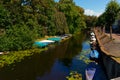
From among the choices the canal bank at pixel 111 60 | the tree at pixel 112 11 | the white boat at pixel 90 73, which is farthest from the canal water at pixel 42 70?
the tree at pixel 112 11

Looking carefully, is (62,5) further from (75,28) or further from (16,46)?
(16,46)

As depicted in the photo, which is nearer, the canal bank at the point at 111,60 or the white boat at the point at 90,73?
the canal bank at the point at 111,60

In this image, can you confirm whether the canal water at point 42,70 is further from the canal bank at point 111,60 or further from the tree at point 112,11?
the tree at point 112,11

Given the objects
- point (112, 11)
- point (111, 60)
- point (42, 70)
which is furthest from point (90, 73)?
point (112, 11)

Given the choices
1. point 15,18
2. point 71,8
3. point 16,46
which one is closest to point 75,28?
point 71,8

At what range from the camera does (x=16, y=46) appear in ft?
126

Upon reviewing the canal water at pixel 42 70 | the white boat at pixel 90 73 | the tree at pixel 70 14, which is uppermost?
the tree at pixel 70 14

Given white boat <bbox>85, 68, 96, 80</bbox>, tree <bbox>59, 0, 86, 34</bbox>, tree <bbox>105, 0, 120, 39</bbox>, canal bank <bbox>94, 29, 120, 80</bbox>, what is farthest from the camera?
tree <bbox>59, 0, 86, 34</bbox>

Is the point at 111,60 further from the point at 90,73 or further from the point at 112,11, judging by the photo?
the point at 112,11

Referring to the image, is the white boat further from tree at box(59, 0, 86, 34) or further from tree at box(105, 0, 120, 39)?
tree at box(59, 0, 86, 34)

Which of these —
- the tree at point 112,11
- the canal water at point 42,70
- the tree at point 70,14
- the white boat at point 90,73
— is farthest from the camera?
the tree at point 70,14

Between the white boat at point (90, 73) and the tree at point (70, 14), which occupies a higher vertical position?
the tree at point (70, 14)

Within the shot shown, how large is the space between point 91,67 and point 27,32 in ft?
70.2

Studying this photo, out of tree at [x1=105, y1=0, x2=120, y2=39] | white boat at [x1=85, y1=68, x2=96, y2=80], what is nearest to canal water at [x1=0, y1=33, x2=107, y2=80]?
white boat at [x1=85, y1=68, x2=96, y2=80]
